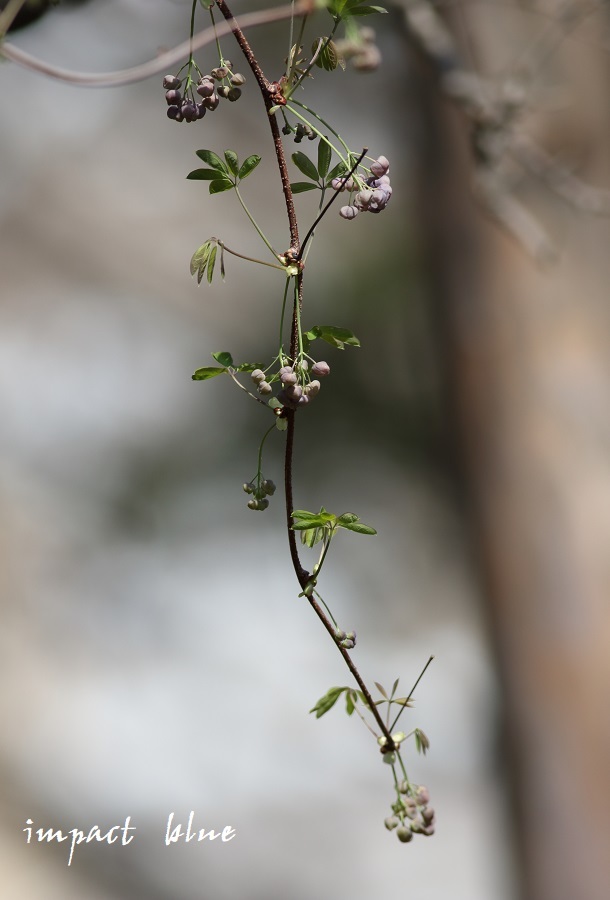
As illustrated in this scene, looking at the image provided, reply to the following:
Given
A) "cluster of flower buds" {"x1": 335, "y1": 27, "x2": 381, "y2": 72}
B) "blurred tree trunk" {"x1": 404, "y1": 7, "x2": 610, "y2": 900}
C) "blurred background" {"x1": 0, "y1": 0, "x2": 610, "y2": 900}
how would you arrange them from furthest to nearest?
1. "blurred background" {"x1": 0, "y1": 0, "x2": 610, "y2": 900}
2. "blurred tree trunk" {"x1": 404, "y1": 7, "x2": 610, "y2": 900}
3. "cluster of flower buds" {"x1": 335, "y1": 27, "x2": 381, "y2": 72}

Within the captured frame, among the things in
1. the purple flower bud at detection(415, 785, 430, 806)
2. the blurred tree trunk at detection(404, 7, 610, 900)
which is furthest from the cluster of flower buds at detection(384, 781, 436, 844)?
the blurred tree trunk at detection(404, 7, 610, 900)

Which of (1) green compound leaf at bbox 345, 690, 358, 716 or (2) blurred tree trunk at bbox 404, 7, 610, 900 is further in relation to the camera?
(2) blurred tree trunk at bbox 404, 7, 610, 900

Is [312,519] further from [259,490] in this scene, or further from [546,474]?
[546,474]

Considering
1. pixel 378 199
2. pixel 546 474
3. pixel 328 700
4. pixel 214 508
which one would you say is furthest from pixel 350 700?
pixel 214 508

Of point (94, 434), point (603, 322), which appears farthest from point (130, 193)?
point (603, 322)

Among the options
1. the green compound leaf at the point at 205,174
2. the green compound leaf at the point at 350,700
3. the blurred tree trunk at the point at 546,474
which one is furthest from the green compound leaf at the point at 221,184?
the blurred tree trunk at the point at 546,474

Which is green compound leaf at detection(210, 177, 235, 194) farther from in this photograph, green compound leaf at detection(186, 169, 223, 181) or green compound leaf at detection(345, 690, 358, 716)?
green compound leaf at detection(345, 690, 358, 716)
